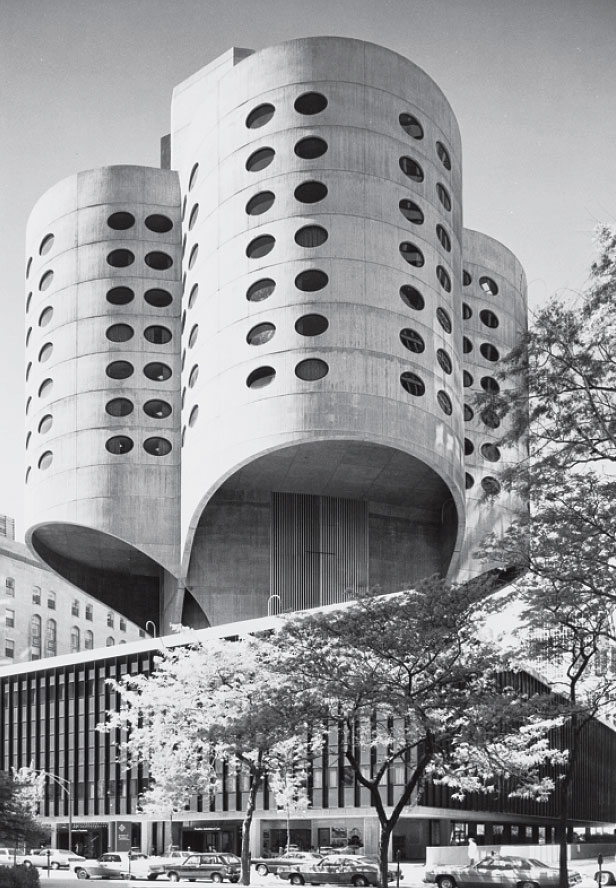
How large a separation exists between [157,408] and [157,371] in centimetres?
233

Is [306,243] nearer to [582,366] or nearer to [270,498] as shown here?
[270,498]

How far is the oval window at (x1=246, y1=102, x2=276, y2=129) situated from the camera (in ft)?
209

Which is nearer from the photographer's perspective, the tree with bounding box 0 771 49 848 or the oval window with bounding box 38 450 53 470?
the tree with bounding box 0 771 49 848

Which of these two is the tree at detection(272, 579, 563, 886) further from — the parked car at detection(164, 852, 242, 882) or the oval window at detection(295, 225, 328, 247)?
the oval window at detection(295, 225, 328, 247)

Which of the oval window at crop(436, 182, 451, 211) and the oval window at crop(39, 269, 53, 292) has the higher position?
the oval window at crop(436, 182, 451, 211)

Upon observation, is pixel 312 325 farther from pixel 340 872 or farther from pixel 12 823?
pixel 12 823

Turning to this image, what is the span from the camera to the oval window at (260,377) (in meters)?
60.6

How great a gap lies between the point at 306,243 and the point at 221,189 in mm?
7074

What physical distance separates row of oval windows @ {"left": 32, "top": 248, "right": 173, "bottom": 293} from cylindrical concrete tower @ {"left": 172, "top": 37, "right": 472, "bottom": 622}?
230 centimetres

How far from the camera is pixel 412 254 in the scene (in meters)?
62.8

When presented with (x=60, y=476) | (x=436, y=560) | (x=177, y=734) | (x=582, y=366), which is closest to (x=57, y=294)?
(x=60, y=476)

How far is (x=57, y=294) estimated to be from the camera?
232 ft

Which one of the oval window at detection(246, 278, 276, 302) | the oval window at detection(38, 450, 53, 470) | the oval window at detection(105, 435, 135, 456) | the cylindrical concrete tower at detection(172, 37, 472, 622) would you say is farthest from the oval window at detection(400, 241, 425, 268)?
the oval window at detection(38, 450, 53, 470)

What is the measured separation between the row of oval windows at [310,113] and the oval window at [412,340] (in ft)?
37.4
